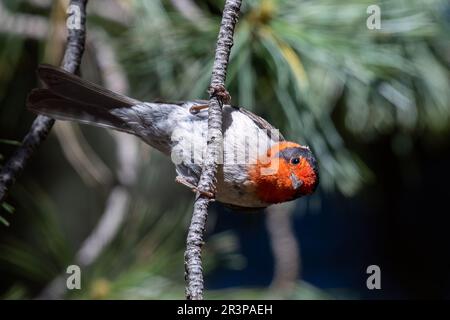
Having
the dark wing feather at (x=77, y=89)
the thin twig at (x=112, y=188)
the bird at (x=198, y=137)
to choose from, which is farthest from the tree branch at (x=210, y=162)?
the thin twig at (x=112, y=188)

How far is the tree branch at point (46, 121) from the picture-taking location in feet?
3.26

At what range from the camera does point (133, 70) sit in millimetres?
1500

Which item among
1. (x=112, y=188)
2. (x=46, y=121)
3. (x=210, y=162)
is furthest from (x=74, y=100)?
(x=112, y=188)

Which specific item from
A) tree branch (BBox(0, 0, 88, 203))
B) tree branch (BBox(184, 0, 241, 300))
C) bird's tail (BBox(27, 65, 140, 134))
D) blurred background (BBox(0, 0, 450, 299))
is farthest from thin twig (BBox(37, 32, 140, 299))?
tree branch (BBox(184, 0, 241, 300))

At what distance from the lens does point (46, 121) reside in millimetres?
Answer: 1055

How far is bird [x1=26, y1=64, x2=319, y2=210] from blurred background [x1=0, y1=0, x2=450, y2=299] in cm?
8

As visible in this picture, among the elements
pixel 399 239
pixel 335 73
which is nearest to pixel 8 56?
pixel 335 73

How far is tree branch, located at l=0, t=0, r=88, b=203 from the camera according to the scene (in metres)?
0.99

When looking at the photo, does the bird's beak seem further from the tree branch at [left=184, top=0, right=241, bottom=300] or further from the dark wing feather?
the dark wing feather

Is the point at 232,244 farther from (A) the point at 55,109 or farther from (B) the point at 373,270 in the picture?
(A) the point at 55,109

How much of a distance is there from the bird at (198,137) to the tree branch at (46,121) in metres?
0.02

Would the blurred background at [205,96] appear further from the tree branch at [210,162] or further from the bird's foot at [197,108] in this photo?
the tree branch at [210,162]

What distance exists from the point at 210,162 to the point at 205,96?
1.97 ft
